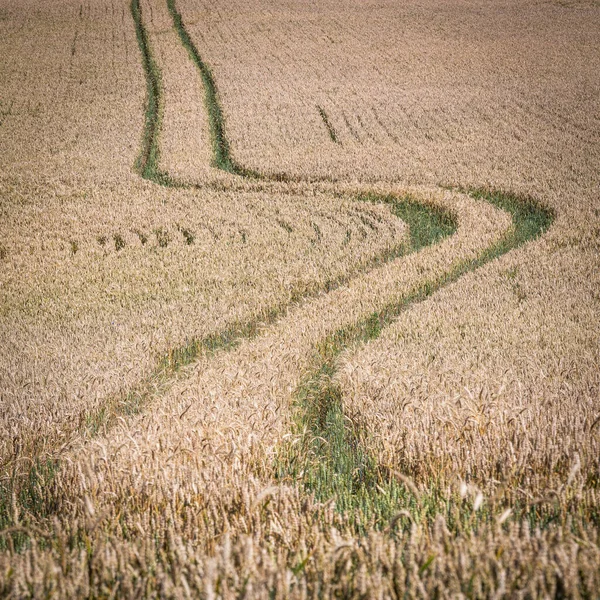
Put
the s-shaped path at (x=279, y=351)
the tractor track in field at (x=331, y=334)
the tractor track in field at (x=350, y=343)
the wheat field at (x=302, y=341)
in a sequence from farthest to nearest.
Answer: the tractor track in field at (x=331, y=334)
the tractor track in field at (x=350, y=343)
the s-shaped path at (x=279, y=351)
the wheat field at (x=302, y=341)

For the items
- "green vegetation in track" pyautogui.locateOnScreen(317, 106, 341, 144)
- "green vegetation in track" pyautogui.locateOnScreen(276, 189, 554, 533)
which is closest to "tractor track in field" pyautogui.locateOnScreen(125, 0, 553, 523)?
"green vegetation in track" pyautogui.locateOnScreen(276, 189, 554, 533)

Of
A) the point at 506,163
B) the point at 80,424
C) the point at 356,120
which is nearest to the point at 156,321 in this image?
the point at 80,424

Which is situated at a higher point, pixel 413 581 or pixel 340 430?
pixel 413 581

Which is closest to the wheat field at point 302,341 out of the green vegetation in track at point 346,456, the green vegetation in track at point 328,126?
the green vegetation in track at point 346,456

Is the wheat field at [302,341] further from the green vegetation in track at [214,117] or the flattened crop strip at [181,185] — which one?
the green vegetation in track at [214,117]

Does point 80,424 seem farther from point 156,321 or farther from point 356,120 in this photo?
point 356,120

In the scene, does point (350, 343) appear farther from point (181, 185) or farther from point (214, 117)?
point (214, 117)
